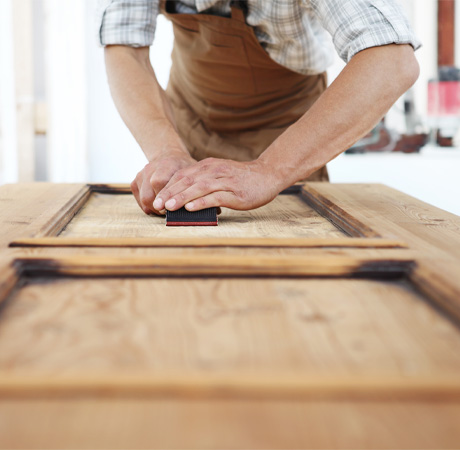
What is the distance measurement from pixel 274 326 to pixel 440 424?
17 centimetres

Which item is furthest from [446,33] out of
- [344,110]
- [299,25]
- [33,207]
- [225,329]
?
[225,329]

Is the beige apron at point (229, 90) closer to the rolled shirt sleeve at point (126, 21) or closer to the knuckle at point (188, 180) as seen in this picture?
the rolled shirt sleeve at point (126, 21)

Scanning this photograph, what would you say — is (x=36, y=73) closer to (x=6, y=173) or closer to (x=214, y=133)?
(x=6, y=173)

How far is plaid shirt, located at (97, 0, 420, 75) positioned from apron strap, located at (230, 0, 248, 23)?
2 cm

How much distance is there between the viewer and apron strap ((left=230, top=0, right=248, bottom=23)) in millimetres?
1234

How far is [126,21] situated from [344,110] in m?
0.61

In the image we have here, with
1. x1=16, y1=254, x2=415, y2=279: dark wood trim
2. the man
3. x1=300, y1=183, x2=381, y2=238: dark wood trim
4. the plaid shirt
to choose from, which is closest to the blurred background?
the man

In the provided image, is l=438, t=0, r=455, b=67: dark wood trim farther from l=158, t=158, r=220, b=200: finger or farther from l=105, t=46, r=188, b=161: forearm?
l=158, t=158, r=220, b=200: finger

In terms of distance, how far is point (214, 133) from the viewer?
1.60 meters

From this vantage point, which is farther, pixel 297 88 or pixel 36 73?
pixel 36 73

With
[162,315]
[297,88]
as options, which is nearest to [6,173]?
[297,88]

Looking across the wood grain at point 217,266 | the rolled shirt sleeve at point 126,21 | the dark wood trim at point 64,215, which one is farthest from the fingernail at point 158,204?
the rolled shirt sleeve at point 126,21

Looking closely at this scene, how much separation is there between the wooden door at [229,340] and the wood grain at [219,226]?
0.01 metres

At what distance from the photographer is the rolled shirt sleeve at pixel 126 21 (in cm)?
125
